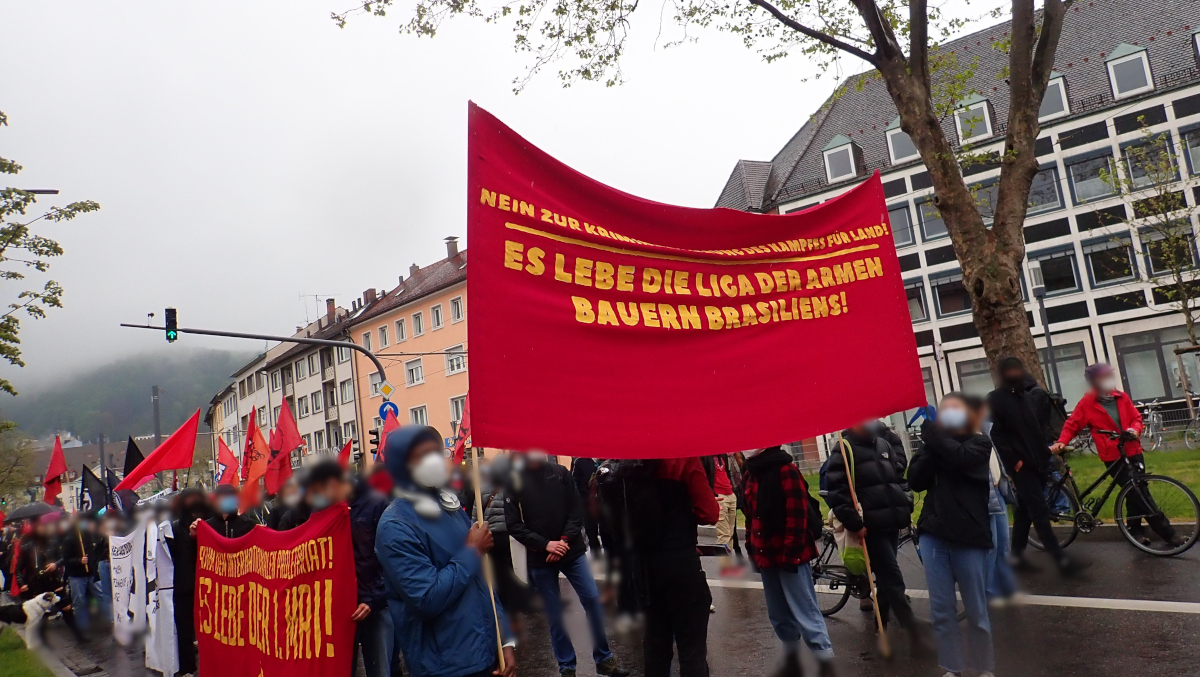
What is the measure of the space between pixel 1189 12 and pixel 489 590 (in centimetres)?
4179

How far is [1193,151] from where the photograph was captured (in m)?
33.7

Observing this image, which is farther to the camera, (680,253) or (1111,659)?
(1111,659)

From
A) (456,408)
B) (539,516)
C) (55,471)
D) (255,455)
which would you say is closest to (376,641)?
(539,516)

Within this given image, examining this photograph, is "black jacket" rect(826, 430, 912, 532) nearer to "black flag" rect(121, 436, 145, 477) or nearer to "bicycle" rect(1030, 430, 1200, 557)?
"bicycle" rect(1030, 430, 1200, 557)

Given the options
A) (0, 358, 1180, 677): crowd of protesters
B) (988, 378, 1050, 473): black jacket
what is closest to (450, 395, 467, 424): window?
(0, 358, 1180, 677): crowd of protesters

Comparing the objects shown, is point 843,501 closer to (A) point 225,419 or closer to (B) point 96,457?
(A) point 225,419

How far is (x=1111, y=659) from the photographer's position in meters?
5.89

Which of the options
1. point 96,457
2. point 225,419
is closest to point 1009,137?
point 225,419

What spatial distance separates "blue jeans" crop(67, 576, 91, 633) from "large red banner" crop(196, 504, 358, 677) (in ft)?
23.1

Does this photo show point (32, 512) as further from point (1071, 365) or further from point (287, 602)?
point (1071, 365)

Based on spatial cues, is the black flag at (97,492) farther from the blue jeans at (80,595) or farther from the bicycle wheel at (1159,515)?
the bicycle wheel at (1159,515)

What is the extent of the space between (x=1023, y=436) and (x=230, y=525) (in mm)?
6538

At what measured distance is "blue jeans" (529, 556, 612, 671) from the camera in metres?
7.25

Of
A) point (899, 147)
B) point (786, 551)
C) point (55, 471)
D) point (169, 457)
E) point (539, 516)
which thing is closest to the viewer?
point (786, 551)
